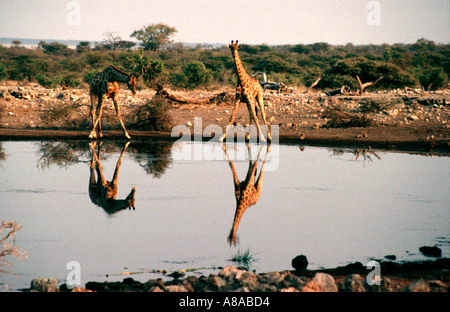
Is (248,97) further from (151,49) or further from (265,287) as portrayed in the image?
(151,49)

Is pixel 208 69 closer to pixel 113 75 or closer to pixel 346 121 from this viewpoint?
pixel 346 121

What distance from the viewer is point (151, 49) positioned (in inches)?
1972

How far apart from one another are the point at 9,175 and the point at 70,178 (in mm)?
1203

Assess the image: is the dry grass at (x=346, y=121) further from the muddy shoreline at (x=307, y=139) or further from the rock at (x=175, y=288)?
the rock at (x=175, y=288)

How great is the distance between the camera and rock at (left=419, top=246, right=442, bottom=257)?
623 centimetres

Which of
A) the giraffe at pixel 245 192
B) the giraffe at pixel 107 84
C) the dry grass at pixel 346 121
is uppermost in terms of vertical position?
the giraffe at pixel 107 84

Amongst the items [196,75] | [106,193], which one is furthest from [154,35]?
[106,193]

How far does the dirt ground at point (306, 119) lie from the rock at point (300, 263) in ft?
27.8

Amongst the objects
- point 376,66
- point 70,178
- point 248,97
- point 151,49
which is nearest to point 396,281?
point 70,178

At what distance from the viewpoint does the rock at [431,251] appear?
6.23 m

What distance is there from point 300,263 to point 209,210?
2.57m

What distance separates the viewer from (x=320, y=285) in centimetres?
483

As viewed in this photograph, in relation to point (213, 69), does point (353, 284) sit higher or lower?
lower

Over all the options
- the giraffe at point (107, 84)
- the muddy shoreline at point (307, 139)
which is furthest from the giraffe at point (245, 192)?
the giraffe at point (107, 84)
